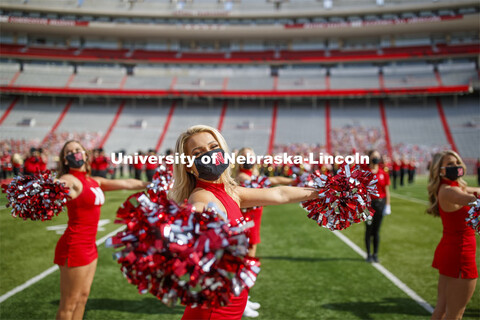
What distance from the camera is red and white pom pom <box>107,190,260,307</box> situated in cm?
140

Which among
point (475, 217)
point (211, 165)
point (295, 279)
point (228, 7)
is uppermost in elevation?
point (228, 7)

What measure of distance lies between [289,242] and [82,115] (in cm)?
2891

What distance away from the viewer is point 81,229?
302 centimetres

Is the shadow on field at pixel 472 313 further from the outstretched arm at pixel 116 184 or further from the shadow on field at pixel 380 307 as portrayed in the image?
the outstretched arm at pixel 116 184

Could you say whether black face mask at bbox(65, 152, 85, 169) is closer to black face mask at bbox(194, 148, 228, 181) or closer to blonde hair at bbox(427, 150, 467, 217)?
black face mask at bbox(194, 148, 228, 181)

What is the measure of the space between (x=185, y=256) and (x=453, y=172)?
2650mm

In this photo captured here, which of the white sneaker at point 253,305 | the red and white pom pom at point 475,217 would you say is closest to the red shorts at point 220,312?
the red and white pom pom at point 475,217

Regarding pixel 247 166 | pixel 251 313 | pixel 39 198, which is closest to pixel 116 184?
pixel 39 198

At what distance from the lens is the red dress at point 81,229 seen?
291 centimetres

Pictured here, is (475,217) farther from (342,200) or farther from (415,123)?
(415,123)

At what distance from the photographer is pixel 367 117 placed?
1208 inches

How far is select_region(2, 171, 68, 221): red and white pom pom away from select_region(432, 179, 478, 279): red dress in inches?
124

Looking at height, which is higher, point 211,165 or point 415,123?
point 415,123

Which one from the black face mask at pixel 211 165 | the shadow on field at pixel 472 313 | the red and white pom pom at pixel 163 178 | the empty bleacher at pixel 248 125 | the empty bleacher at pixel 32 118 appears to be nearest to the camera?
the black face mask at pixel 211 165
